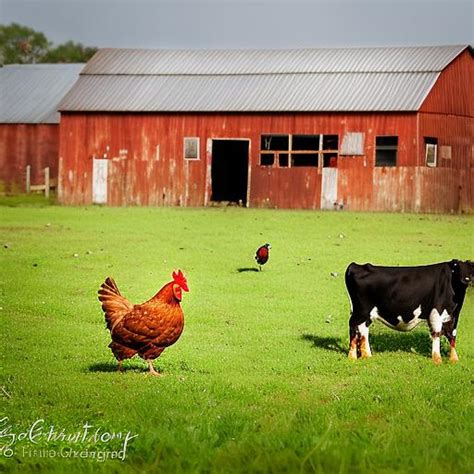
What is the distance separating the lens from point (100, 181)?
46844 mm

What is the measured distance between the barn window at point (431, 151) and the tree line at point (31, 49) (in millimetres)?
54959

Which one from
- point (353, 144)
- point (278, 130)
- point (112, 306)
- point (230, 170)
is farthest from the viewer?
point (230, 170)

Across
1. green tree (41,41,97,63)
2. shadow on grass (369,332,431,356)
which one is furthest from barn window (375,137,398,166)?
green tree (41,41,97,63)

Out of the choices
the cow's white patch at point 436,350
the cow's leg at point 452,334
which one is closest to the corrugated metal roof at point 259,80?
the cow's leg at point 452,334

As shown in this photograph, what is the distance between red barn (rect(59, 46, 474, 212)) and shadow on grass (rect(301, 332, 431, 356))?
91.6 ft

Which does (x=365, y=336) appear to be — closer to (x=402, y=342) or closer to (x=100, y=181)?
(x=402, y=342)

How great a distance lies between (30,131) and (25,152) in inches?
39.0

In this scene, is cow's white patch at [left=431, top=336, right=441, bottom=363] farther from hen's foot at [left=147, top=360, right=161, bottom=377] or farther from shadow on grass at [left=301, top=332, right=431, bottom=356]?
hen's foot at [left=147, top=360, right=161, bottom=377]

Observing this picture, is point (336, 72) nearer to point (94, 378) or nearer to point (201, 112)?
point (201, 112)

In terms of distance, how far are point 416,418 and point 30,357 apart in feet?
14.9

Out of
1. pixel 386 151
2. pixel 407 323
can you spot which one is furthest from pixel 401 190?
pixel 407 323

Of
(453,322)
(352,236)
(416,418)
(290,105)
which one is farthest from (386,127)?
(416,418)

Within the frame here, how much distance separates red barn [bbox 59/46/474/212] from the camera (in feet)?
142

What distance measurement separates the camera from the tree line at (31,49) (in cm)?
9594
